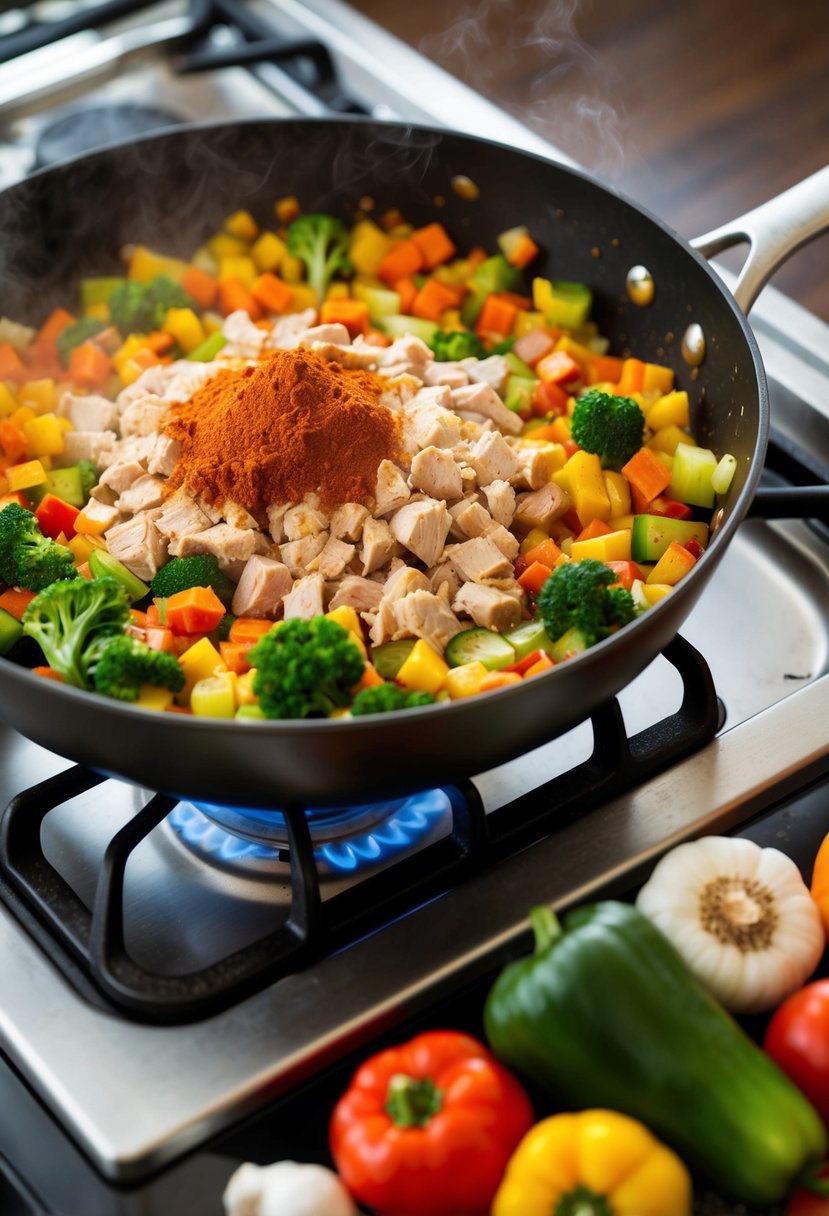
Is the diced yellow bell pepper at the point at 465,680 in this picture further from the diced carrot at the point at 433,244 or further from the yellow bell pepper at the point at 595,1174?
the diced carrot at the point at 433,244

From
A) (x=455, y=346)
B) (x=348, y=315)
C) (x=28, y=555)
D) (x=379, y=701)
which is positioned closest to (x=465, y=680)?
(x=379, y=701)

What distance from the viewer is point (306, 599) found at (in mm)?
→ 1660

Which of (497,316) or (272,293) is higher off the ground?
(272,293)

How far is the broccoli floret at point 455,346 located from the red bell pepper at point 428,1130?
1213mm

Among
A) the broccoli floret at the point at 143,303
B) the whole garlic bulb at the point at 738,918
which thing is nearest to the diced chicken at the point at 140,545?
the broccoli floret at the point at 143,303

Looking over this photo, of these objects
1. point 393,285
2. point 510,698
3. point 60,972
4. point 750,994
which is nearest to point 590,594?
point 510,698

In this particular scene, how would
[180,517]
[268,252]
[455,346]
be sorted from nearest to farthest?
[180,517] → [455,346] → [268,252]

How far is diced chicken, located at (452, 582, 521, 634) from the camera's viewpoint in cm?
165

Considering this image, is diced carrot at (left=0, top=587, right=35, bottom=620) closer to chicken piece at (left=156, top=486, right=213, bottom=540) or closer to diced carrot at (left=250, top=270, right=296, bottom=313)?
chicken piece at (left=156, top=486, right=213, bottom=540)

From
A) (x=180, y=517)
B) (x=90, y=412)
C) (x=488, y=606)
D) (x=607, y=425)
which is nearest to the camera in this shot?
(x=488, y=606)

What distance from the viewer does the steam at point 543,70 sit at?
2.74 m

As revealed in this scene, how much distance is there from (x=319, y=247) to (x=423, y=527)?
800mm

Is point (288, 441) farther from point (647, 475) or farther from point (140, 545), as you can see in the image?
point (647, 475)

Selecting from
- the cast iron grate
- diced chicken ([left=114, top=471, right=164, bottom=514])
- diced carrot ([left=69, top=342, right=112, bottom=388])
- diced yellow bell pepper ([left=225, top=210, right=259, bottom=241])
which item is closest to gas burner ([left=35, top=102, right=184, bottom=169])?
diced yellow bell pepper ([left=225, top=210, right=259, bottom=241])
